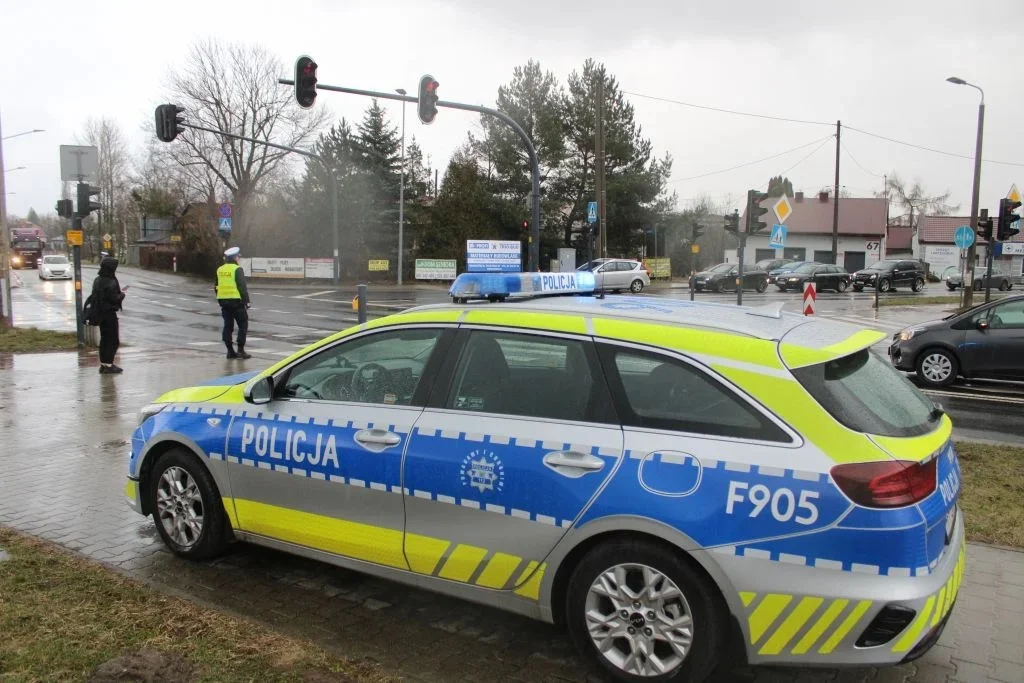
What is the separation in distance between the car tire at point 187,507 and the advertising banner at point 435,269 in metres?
44.2

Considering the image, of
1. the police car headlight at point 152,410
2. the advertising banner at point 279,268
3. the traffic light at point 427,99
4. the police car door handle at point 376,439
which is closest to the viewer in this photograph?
the police car door handle at point 376,439

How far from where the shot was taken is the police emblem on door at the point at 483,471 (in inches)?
132

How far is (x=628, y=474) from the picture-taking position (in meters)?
3.06

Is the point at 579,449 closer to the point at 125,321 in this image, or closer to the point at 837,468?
the point at 837,468

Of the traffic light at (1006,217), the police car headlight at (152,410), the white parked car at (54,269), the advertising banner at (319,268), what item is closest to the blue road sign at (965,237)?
the traffic light at (1006,217)

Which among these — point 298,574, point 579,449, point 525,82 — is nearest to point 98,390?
point 298,574

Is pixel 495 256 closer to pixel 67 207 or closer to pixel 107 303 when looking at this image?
pixel 67 207

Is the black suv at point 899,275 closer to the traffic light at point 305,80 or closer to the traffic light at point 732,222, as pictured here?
the traffic light at point 732,222

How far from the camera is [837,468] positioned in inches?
110

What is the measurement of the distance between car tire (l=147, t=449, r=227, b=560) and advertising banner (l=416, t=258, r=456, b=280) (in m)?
44.2

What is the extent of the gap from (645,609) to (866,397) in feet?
4.03

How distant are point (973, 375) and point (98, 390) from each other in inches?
500

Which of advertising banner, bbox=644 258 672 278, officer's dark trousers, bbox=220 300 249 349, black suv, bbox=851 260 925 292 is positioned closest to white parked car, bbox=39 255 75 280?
advertising banner, bbox=644 258 672 278

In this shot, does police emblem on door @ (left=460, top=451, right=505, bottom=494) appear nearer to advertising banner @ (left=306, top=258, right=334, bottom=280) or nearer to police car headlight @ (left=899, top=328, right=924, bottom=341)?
police car headlight @ (left=899, top=328, right=924, bottom=341)
